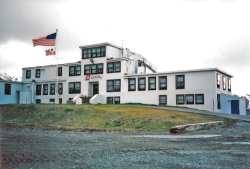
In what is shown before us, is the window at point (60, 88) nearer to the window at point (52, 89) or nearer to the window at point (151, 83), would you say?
the window at point (52, 89)

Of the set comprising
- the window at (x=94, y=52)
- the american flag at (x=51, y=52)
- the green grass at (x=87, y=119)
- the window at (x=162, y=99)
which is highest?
the window at (x=94, y=52)

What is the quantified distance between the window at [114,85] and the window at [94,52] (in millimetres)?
4504

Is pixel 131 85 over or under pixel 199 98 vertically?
over

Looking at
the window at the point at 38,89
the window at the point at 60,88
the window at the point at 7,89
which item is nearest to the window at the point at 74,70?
the window at the point at 60,88

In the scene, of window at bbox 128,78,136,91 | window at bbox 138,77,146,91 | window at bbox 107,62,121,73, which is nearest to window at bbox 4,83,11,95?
window at bbox 107,62,121,73

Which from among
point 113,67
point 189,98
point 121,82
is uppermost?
point 113,67

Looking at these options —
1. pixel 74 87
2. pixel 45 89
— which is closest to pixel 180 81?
pixel 74 87

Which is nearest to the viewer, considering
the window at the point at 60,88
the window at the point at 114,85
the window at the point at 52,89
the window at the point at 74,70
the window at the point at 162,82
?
the window at the point at 162,82

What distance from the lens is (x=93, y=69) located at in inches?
1596

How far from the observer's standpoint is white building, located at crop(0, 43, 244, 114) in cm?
3241

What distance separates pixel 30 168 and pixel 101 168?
127 cm

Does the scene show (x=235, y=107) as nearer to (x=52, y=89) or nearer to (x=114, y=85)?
(x=114, y=85)

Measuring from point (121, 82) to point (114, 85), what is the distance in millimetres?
1237

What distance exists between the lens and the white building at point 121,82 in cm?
3241
